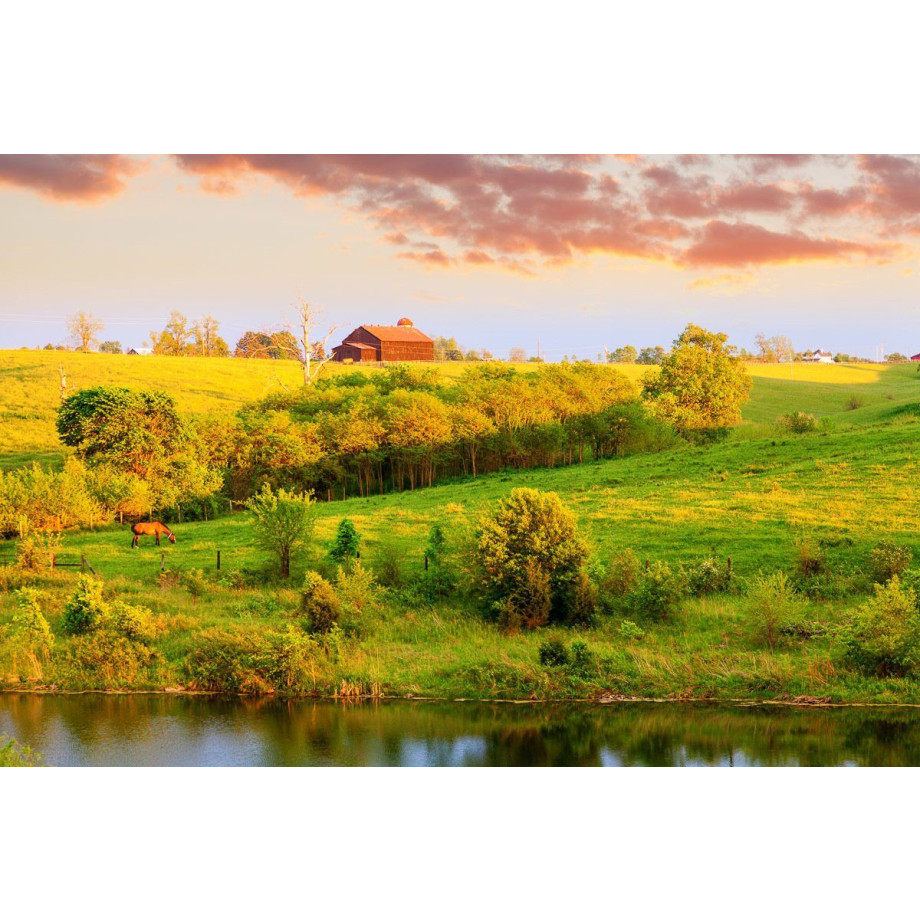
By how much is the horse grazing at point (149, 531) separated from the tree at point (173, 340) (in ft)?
72.8

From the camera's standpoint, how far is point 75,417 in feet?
112

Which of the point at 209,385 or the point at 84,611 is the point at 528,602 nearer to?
the point at 84,611

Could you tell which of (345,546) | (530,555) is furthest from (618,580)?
(345,546)

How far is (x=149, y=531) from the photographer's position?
88.7 feet

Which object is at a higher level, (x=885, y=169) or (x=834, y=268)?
(x=885, y=169)

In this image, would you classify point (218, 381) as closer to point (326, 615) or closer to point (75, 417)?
point (75, 417)

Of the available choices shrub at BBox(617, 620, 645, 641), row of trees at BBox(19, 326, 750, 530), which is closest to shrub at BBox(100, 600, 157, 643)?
row of trees at BBox(19, 326, 750, 530)

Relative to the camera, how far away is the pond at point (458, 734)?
1504cm

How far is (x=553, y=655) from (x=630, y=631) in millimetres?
1973

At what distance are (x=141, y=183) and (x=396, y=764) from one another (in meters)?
24.6

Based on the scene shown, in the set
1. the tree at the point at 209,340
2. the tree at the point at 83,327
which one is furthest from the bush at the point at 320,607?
the tree at the point at 209,340

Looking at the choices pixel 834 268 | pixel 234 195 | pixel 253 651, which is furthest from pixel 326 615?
pixel 834 268

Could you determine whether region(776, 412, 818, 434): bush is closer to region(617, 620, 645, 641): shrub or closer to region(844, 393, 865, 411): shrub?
region(844, 393, 865, 411): shrub

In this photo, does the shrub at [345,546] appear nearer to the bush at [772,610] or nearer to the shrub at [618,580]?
the shrub at [618,580]
